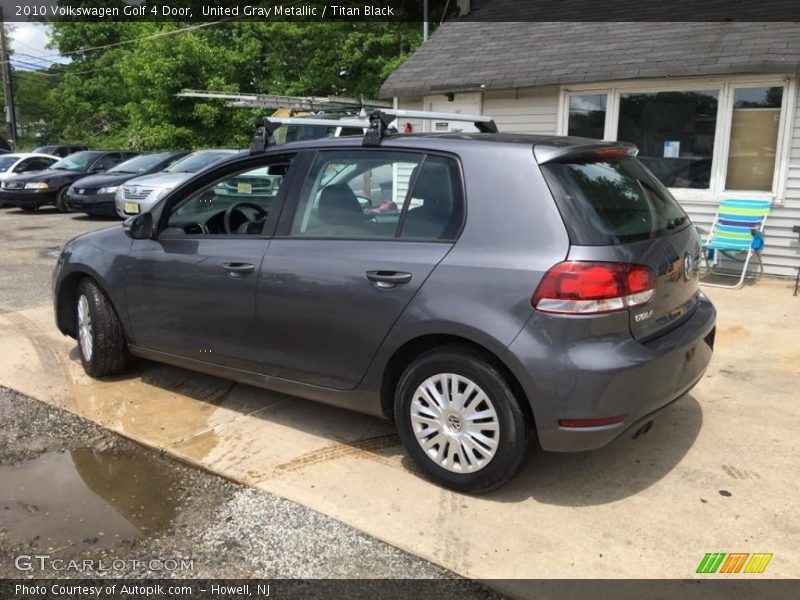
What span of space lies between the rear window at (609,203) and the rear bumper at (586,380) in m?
0.40

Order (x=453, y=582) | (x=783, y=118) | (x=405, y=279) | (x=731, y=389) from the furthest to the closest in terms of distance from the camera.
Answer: (x=783, y=118), (x=731, y=389), (x=405, y=279), (x=453, y=582)

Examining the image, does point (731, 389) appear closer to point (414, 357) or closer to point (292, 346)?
point (414, 357)

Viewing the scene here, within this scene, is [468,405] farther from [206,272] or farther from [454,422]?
[206,272]

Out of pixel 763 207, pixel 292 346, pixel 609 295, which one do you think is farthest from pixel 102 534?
pixel 763 207

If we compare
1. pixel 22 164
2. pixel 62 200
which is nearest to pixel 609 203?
pixel 62 200

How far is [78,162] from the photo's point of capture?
17.4 m

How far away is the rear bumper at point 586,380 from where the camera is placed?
2912 millimetres

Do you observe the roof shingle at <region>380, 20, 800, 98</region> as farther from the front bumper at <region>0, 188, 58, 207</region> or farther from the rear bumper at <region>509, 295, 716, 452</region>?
the front bumper at <region>0, 188, 58, 207</region>

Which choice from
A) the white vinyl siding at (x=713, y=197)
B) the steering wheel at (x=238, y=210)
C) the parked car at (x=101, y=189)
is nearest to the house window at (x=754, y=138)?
the white vinyl siding at (x=713, y=197)

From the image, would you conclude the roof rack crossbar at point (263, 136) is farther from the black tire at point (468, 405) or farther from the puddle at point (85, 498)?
the puddle at point (85, 498)

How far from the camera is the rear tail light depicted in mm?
2912

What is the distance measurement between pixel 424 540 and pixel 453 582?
29 centimetres

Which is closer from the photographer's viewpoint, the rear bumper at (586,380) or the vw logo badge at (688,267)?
the rear bumper at (586,380)

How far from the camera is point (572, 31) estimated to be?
32.4 ft
